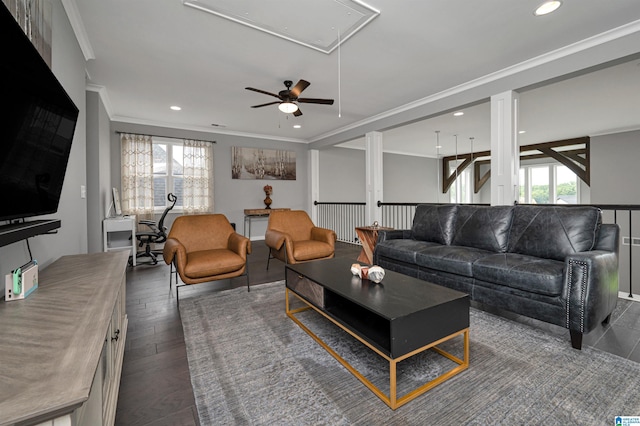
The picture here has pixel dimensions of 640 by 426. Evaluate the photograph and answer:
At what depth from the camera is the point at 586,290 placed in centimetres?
188

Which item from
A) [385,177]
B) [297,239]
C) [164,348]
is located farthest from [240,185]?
[164,348]

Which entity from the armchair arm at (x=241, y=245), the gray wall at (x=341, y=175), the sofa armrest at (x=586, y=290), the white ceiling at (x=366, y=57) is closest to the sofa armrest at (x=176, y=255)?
the armchair arm at (x=241, y=245)

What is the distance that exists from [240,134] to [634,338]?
6.66 metres

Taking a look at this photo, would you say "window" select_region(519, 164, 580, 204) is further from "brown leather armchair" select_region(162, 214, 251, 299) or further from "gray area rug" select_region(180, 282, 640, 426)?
"brown leather armchair" select_region(162, 214, 251, 299)

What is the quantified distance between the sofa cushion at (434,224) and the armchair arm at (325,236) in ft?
3.33

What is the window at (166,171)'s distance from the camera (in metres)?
5.76

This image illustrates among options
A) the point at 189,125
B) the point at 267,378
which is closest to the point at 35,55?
A: the point at 267,378

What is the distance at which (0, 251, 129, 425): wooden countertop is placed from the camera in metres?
0.60

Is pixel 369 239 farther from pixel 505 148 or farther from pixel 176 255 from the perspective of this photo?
pixel 176 255

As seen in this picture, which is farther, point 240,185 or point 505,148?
point 240,185

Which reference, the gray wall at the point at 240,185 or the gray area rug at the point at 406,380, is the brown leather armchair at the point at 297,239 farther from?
→ the gray wall at the point at 240,185

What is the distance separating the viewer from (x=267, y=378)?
64.6 inches

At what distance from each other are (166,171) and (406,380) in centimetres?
584

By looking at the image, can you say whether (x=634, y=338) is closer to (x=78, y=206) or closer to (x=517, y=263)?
(x=517, y=263)
